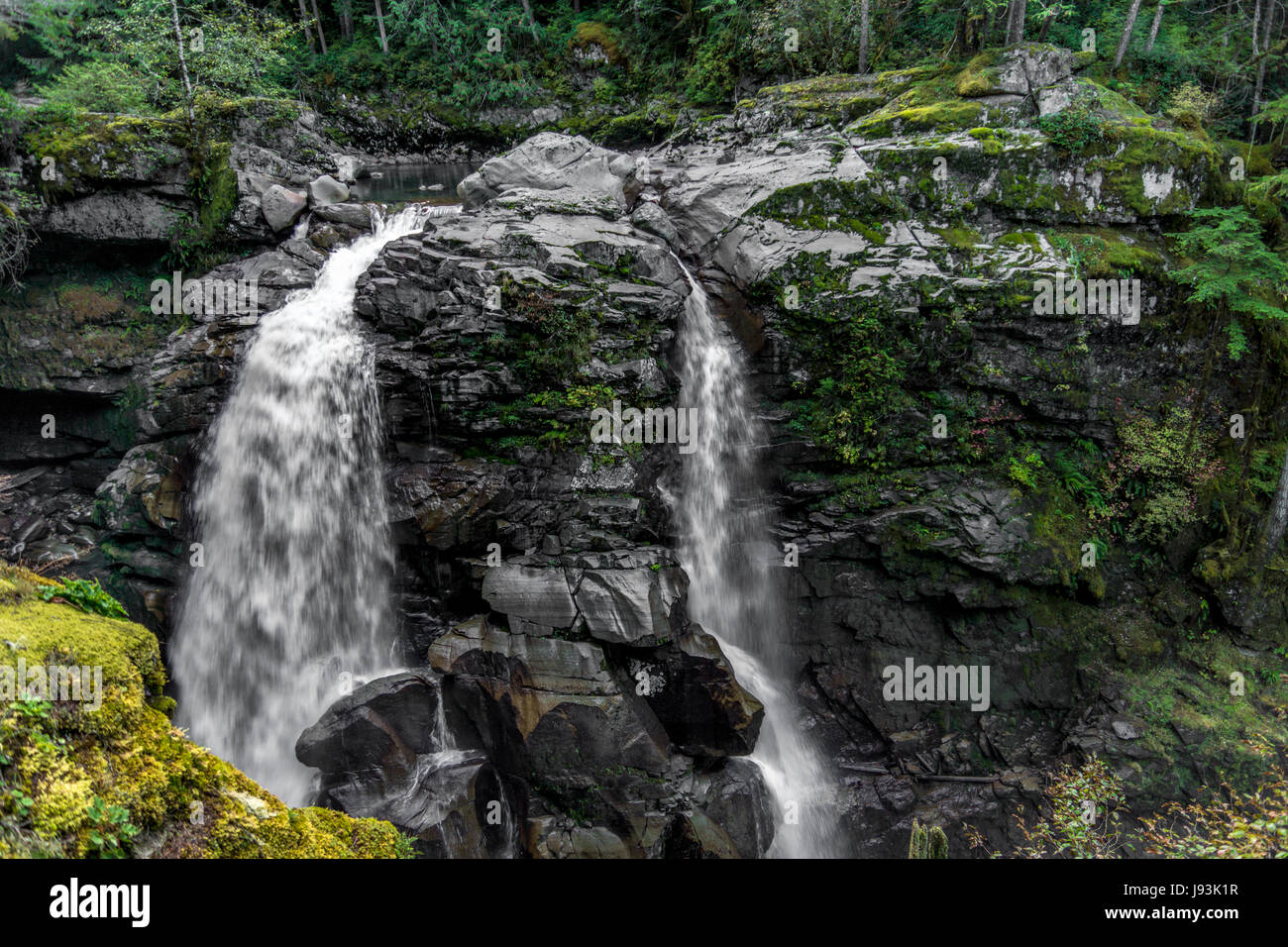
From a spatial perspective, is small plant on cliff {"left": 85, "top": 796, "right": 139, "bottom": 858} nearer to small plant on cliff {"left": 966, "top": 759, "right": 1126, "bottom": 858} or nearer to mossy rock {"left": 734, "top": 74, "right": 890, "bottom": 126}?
small plant on cliff {"left": 966, "top": 759, "right": 1126, "bottom": 858}

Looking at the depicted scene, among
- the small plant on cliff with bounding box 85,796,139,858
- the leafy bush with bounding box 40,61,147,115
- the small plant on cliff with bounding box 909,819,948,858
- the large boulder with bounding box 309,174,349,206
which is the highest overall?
the leafy bush with bounding box 40,61,147,115

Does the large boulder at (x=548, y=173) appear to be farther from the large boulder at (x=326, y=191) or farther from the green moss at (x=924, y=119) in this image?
the green moss at (x=924, y=119)

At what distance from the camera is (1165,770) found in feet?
32.7

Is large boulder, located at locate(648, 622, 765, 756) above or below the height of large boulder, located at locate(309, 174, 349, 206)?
below

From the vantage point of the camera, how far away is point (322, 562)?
10.3 meters

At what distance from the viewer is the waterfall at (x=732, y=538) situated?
11.1 meters

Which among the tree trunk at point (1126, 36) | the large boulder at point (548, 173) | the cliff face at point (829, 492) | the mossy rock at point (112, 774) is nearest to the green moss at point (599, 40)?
the large boulder at point (548, 173)

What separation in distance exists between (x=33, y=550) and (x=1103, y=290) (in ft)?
67.8

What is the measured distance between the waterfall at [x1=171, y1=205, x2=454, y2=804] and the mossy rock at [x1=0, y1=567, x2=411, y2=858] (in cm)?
605

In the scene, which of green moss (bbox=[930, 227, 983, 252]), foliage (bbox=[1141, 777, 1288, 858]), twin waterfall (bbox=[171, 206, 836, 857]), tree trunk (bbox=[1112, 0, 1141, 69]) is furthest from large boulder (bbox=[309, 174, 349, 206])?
tree trunk (bbox=[1112, 0, 1141, 69])

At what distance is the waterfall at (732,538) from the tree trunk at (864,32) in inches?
367

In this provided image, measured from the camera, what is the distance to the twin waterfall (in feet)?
32.9

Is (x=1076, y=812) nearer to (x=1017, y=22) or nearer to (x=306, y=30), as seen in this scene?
(x=1017, y=22)
